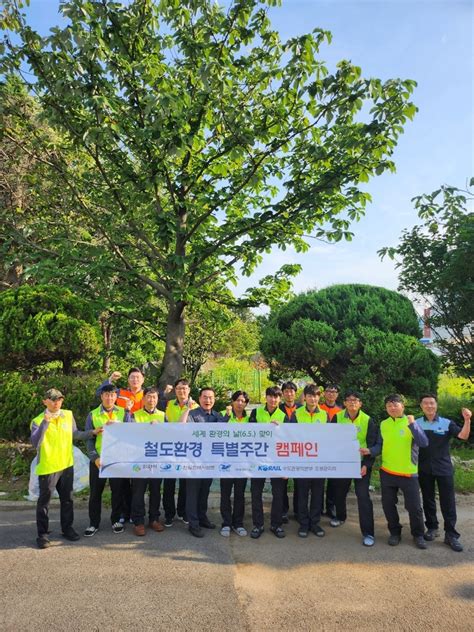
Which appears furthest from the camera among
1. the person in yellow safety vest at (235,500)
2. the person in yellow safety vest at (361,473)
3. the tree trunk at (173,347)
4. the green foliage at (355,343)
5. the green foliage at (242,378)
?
the green foliage at (242,378)

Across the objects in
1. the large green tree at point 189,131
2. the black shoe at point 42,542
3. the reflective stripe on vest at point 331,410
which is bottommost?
the black shoe at point 42,542

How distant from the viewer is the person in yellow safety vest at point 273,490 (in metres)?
4.70

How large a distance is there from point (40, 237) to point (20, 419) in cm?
390

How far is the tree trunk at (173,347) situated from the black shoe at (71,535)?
3.17 m

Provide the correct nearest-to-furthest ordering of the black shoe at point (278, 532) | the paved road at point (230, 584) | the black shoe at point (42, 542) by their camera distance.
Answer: the paved road at point (230, 584)
the black shoe at point (42, 542)
the black shoe at point (278, 532)

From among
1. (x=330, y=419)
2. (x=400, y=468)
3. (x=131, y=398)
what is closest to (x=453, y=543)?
(x=400, y=468)

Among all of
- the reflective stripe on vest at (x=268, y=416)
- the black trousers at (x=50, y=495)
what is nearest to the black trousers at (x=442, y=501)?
the reflective stripe on vest at (x=268, y=416)

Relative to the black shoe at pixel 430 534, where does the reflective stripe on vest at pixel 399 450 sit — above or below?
above

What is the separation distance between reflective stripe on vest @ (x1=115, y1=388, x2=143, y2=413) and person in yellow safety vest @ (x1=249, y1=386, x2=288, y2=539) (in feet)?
4.73

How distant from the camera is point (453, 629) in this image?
303cm

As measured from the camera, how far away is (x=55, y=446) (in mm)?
4527

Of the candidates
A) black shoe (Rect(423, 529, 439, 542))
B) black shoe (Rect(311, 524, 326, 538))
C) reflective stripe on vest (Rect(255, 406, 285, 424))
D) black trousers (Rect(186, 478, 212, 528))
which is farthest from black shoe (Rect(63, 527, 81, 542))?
black shoe (Rect(423, 529, 439, 542))

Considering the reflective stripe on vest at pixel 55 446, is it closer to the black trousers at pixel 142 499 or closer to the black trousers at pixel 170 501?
the black trousers at pixel 142 499

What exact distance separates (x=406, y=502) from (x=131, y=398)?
344 cm
